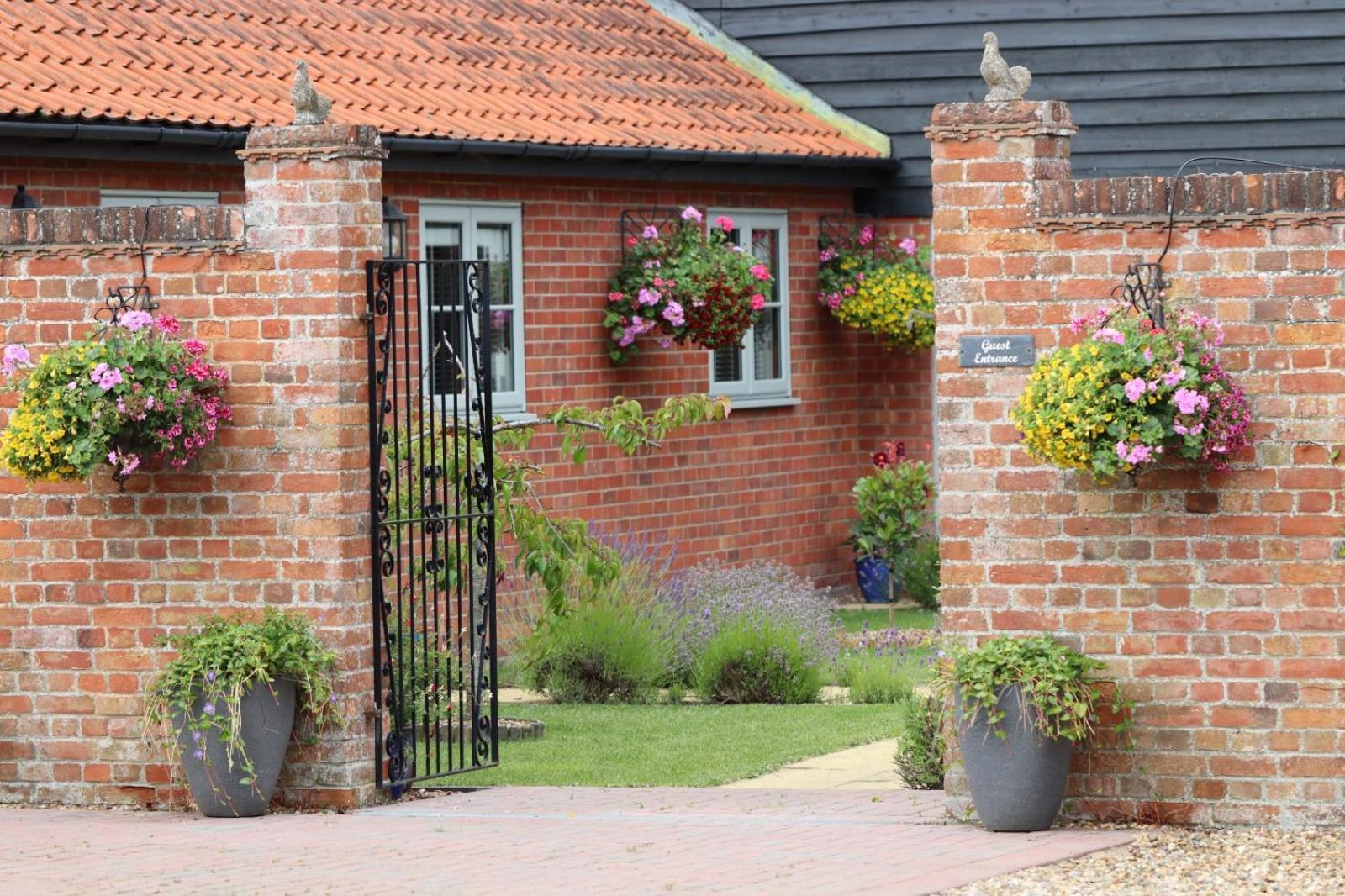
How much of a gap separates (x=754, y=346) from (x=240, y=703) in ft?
30.0

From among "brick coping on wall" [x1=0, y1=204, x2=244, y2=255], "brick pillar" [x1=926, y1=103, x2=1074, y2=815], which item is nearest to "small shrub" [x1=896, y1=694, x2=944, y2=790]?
"brick pillar" [x1=926, y1=103, x2=1074, y2=815]

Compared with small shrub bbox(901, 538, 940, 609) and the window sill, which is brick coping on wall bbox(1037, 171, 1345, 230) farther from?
small shrub bbox(901, 538, 940, 609)

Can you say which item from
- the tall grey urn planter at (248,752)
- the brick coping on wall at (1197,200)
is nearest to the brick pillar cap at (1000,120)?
the brick coping on wall at (1197,200)

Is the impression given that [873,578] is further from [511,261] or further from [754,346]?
[511,261]

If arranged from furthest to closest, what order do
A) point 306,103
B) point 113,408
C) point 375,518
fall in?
point 375,518
point 306,103
point 113,408

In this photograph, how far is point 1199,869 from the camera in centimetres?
700

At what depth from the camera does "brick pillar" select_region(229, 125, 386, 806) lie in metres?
8.32

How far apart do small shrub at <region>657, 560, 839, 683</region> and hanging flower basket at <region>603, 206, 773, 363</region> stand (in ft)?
5.73

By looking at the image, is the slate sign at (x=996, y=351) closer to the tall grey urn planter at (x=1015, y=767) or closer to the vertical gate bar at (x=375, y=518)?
the tall grey urn planter at (x=1015, y=767)

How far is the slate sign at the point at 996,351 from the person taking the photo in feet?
25.8

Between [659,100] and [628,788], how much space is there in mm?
7805

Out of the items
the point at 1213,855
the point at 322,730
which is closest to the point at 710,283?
the point at 322,730

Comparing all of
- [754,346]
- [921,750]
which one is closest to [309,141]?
[921,750]

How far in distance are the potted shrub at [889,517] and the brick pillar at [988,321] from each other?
336 inches
